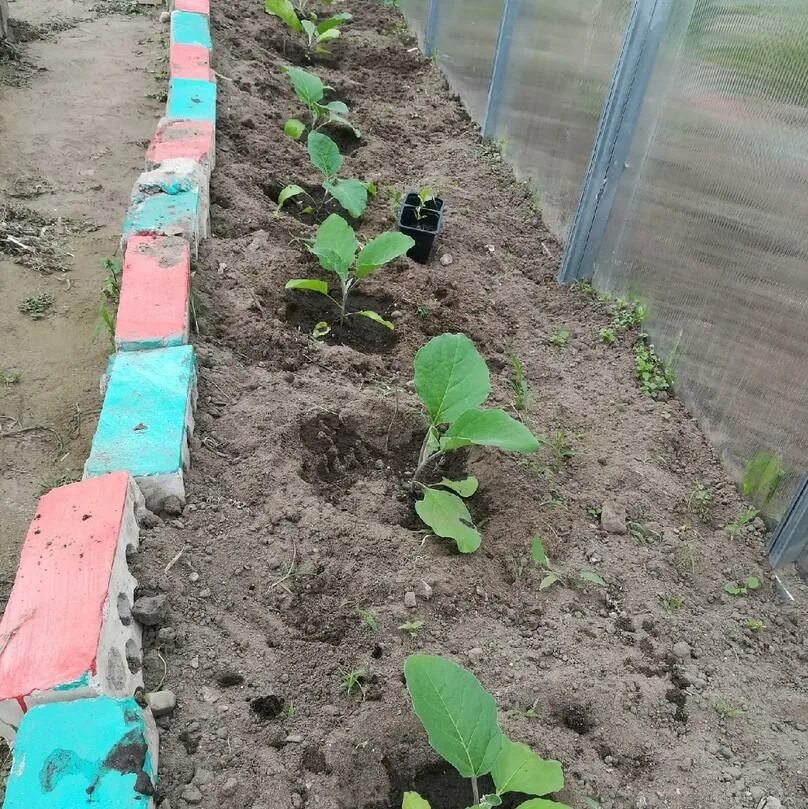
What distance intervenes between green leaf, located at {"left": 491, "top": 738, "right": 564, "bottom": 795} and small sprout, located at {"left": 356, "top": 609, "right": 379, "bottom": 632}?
378mm

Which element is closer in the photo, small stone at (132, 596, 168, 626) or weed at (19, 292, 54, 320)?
small stone at (132, 596, 168, 626)

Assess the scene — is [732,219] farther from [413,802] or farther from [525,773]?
[413,802]

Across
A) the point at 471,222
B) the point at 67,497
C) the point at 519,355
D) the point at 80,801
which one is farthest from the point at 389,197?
the point at 80,801

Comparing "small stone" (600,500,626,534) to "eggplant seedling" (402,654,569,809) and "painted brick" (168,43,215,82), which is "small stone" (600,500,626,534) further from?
"painted brick" (168,43,215,82)

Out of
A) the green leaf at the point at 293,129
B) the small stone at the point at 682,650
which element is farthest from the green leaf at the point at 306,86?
the small stone at the point at 682,650

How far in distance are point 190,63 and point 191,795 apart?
3336 millimetres

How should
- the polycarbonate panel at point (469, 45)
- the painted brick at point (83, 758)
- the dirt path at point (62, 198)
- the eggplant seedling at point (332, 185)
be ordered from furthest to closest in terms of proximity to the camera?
1. the polycarbonate panel at point (469, 45)
2. the eggplant seedling at point (332, 185)
3. the dirt path at point (62, 198)
4. the painted brick at point (83, 758)

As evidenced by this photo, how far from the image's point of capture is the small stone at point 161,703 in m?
1.33

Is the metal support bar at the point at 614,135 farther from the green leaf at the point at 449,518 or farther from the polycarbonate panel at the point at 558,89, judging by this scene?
the green leaf at the point at 449,518

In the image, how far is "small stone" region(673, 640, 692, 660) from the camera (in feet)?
5.39

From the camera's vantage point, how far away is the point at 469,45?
168 inches

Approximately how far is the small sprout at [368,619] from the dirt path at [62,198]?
91 cm

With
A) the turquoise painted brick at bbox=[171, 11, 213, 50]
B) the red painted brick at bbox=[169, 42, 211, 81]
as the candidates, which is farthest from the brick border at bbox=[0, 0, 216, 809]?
the turquoise painted brick at bbox=[171, 11, 213, 50]

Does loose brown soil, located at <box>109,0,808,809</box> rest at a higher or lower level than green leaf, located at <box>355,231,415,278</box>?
lower
